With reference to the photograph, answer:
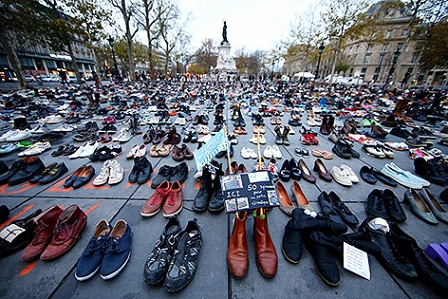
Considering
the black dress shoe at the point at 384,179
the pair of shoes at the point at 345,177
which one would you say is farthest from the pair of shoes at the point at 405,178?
the pair of shoes at the point at 345,177

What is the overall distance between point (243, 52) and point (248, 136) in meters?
68.2

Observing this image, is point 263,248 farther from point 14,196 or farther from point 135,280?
point 14,196

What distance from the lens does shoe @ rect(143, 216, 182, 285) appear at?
1556 mm

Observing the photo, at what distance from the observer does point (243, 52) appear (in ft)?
Result: 206

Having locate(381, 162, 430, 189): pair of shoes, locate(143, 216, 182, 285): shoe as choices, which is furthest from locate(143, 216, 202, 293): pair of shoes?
locate(381, 162, 430, 189): pair of shoes

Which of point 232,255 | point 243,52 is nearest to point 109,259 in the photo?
point 232,255

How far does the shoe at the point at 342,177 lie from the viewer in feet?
10.0

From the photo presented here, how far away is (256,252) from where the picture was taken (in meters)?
1.80

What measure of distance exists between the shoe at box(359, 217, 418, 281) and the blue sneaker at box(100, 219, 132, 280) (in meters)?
2.72

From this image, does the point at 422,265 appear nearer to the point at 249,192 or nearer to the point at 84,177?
the point at 249,192

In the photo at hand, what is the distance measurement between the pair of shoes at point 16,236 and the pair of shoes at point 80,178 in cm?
102

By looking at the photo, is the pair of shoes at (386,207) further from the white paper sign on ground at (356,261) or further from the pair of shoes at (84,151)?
the pair of shoes at (84,151)

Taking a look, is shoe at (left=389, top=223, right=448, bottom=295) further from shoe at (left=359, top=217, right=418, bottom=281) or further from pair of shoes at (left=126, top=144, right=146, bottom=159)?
pair of shoes at (left=126, top=144, right=146, bottom=159)

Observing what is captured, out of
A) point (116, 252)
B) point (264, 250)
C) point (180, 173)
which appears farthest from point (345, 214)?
point (116, 252)
